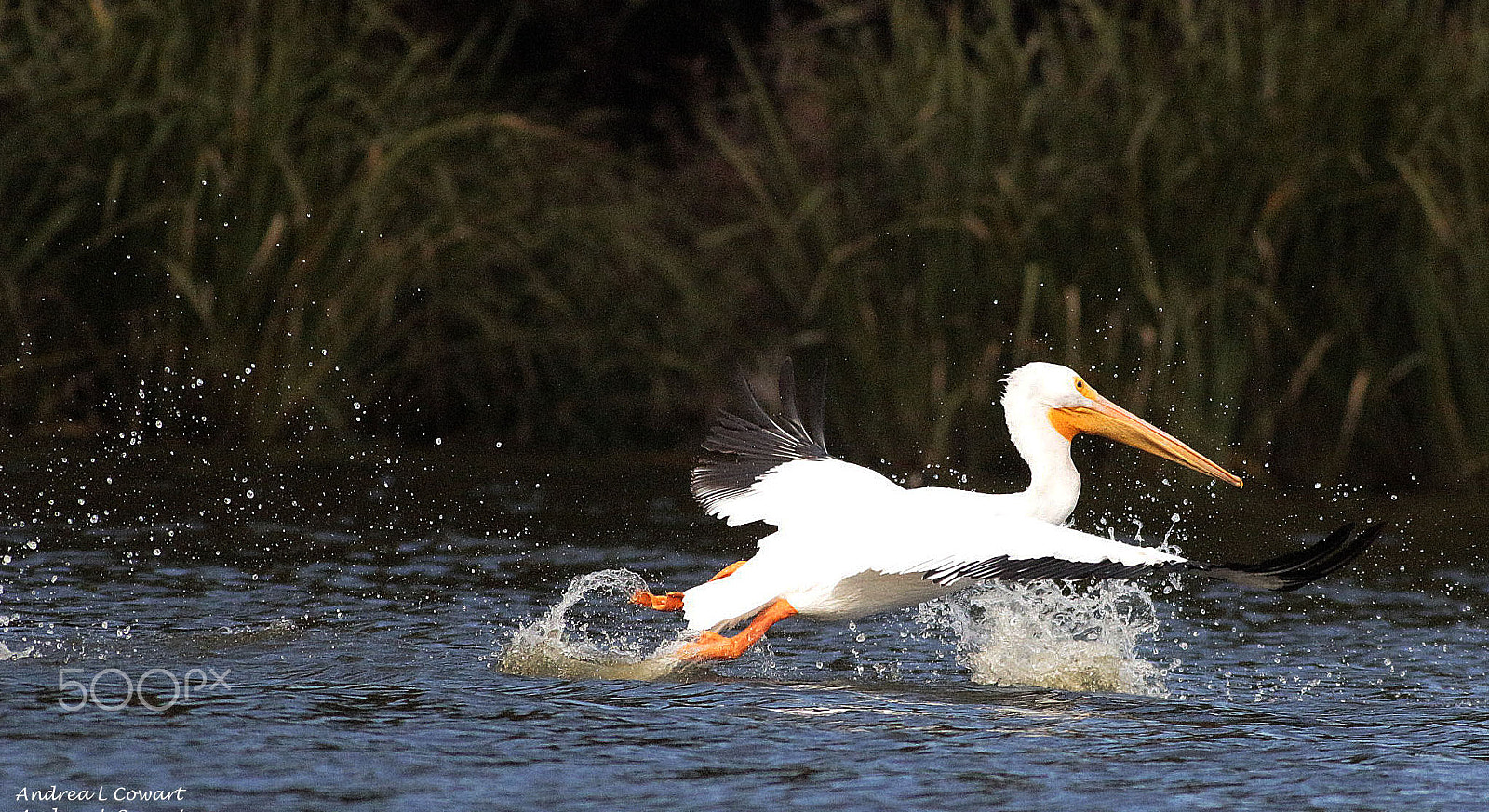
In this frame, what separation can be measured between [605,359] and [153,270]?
85.3 inches

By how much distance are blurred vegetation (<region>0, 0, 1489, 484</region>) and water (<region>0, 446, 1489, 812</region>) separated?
82 centimetres

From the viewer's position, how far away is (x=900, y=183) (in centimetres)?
1042

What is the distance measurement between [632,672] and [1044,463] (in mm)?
1456

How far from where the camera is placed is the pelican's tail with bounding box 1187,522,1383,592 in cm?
559

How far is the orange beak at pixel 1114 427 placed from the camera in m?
7.25

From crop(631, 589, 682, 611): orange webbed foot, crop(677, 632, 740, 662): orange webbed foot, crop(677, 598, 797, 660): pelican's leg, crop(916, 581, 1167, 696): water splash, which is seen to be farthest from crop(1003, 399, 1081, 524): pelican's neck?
crop(631, 589, 682, 611): orange webbed foot

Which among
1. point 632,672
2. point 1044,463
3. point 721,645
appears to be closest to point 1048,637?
point 1044,463

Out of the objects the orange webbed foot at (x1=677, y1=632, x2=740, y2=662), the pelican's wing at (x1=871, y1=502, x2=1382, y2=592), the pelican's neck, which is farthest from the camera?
the pelican's neck

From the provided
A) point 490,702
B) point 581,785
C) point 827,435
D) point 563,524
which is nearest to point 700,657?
point 490,702

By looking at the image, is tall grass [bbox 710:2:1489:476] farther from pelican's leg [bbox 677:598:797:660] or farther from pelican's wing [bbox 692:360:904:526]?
pelican's leg [bbox 677:598:797:660]

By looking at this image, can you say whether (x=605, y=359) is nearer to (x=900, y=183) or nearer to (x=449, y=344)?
(x=449, y=344)

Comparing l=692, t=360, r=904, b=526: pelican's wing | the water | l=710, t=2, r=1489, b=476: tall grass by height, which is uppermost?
l=710, t=2, r=1489, b=476: tall grass

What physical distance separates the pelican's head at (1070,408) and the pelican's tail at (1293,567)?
144 cm

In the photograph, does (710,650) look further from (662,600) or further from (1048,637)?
(1048,637)
